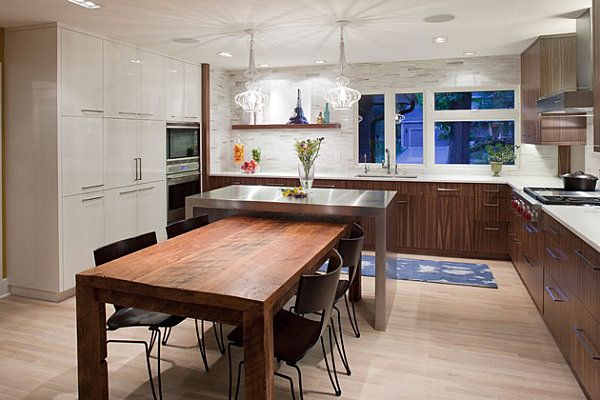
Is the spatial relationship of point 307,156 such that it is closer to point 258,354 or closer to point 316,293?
point 316,293

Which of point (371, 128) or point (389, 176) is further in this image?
point (371, 128)

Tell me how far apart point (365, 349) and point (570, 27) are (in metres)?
3.47

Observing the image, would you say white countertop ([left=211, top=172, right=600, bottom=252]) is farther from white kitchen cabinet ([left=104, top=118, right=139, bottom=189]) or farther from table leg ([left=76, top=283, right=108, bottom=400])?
table leg ([left=76, top=283, right=108, bottom=400])

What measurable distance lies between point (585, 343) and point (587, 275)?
36cm

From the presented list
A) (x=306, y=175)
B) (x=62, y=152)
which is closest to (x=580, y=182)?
(x=306, y=175)

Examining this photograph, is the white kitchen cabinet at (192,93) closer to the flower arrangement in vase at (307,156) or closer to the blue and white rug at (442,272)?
the flower arrangement in vase at (307,156)

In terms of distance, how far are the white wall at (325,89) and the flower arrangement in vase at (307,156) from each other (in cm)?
261

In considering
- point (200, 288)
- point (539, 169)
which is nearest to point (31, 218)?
point (200, 288)

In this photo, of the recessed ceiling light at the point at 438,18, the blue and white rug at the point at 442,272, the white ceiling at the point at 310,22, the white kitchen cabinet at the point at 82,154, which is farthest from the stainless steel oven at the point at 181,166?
the recessed ceiling light at the point at 438,18

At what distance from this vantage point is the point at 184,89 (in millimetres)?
5902

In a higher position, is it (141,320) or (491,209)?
(491,209)

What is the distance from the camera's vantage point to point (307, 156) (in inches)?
155

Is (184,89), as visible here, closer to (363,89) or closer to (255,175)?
(255,175)

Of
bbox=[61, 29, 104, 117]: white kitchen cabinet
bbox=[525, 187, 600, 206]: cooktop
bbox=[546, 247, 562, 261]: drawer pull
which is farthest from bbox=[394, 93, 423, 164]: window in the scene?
bbox=[61, 29, 104, 117]: white kitchen cabinet
